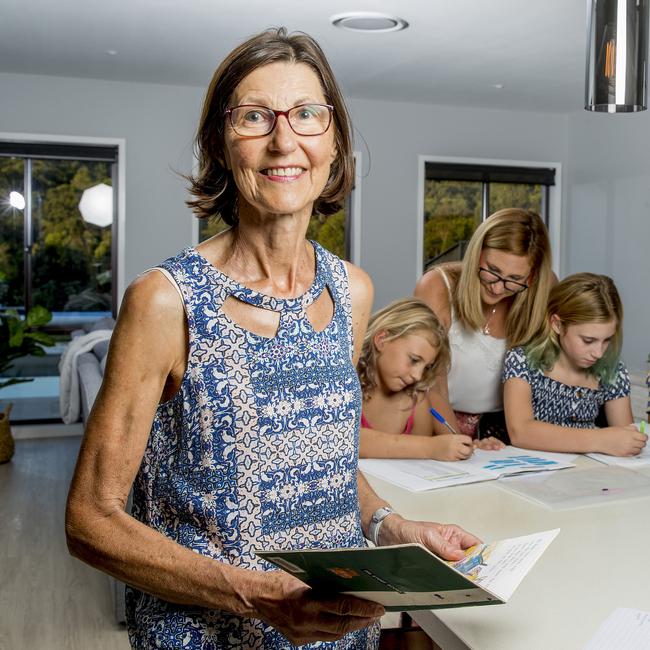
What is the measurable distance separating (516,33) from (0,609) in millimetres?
4045

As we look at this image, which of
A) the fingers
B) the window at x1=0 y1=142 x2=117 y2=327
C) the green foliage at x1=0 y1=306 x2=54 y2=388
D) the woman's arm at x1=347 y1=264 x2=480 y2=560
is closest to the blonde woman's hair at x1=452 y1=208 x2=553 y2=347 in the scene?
the woman's arm at x1=347 y1=264 x2=480 y2=560

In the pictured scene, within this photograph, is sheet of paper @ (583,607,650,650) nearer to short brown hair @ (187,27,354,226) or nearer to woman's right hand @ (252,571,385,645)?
woman's right hand @ (252,571,385,645)

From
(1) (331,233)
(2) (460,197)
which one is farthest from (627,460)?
(2) (460,197)

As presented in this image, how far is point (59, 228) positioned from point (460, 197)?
343cm

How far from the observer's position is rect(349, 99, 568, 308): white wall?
6.97m

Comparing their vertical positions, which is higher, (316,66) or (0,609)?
(316,66)

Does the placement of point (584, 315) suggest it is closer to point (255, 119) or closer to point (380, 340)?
point (380, 340)

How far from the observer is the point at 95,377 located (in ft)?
13.7

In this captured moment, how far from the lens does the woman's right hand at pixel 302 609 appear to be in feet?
2.81

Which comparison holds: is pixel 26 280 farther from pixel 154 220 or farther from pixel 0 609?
pixel 0 609

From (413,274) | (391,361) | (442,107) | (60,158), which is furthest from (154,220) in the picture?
(391,361)

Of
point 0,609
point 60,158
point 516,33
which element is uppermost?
point 516,33

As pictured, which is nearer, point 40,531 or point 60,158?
point 40,531

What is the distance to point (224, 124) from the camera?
995 millimetres
